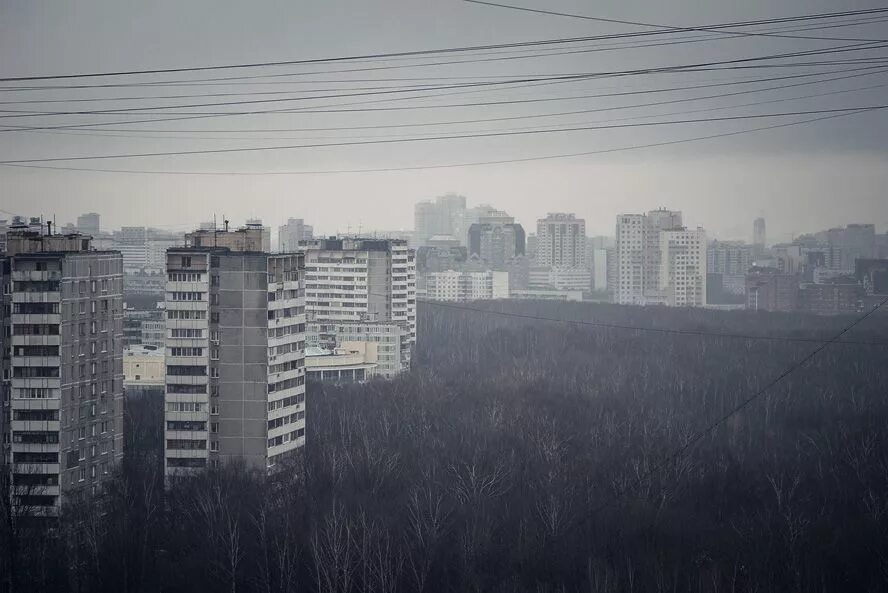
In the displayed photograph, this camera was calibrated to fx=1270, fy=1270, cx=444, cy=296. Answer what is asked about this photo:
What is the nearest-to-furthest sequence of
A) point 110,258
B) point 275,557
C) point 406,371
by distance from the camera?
point 275,557
point 110,258
point 406,371

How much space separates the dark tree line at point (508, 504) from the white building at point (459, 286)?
107 ft

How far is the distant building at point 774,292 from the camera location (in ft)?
196

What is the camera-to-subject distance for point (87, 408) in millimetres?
16938

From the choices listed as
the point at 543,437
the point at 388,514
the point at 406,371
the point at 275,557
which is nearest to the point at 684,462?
the point at 543,437

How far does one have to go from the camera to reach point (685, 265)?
68.2m

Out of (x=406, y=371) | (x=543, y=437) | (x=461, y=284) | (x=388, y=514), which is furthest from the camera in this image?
(x=461, y=284)

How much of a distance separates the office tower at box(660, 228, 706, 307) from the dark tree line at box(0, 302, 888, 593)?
127 feet

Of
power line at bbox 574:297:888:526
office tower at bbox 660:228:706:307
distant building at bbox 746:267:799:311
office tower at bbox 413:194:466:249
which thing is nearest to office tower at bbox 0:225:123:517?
power line at bbox 574:297:888:526

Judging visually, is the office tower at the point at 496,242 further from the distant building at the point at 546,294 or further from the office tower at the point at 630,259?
the office tower at the point at 630,259

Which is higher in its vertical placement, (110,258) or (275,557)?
(110,258)

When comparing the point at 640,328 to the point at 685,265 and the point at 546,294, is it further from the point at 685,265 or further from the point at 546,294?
the point at 546,294

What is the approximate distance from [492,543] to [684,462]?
5.87 metres

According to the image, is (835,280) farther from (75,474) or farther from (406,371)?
(75,474)

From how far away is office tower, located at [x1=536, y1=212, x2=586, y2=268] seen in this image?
86.9 meters
